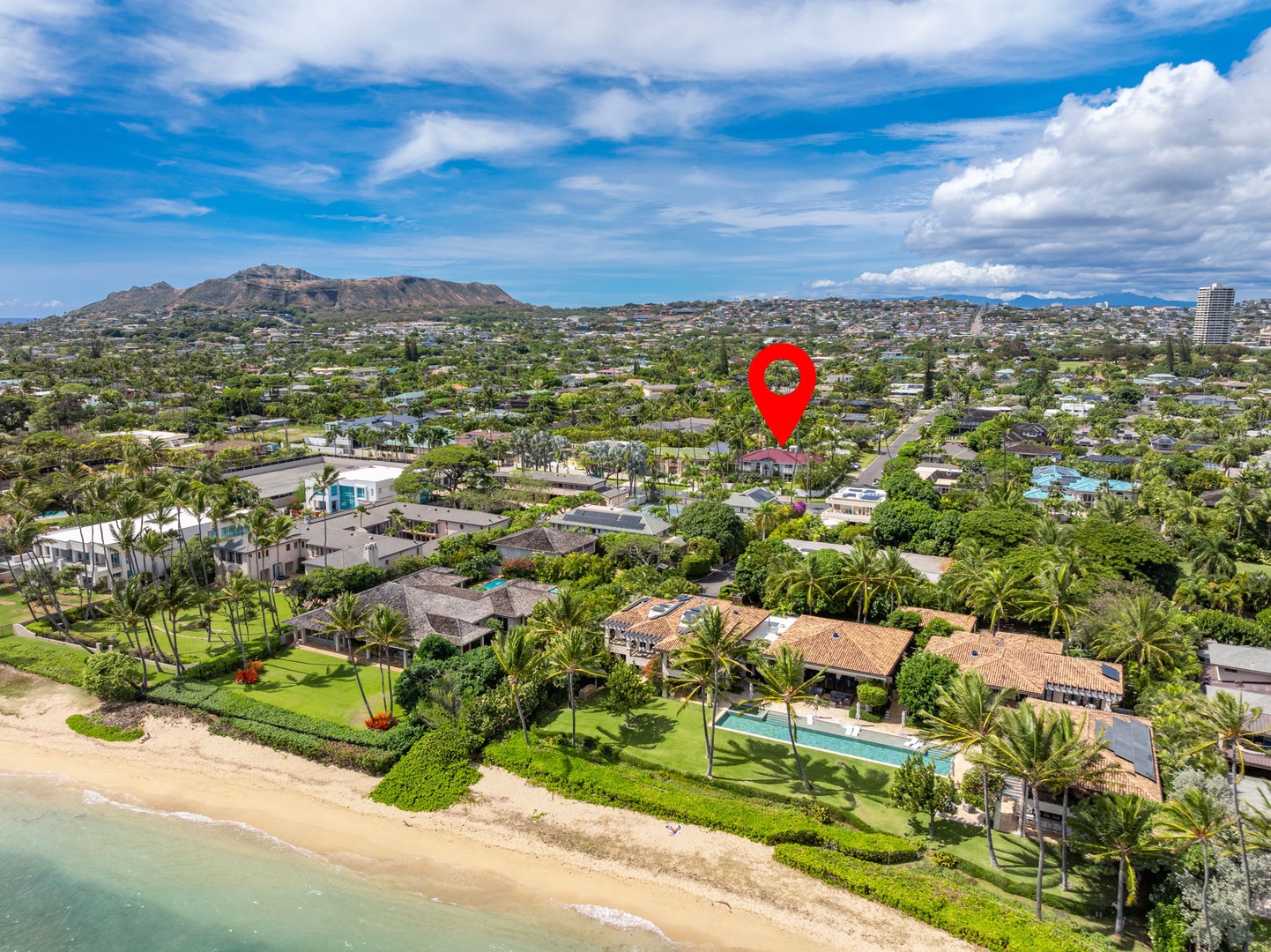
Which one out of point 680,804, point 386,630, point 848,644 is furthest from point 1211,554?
point 386,630

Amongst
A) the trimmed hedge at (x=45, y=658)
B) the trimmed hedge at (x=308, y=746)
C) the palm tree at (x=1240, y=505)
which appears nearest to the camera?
the trimmed hedge at (x=308, y=746)

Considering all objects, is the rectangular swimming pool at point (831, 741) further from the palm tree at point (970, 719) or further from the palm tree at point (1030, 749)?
the palm tree at point (1030, 749)

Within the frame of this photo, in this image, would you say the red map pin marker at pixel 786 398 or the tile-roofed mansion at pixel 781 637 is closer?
the tile-roofed mansion at pixel 781 637

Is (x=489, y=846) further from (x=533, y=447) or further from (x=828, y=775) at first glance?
(x=533, y=447)

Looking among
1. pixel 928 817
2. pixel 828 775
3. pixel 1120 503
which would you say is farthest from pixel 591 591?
pixel 1120 503

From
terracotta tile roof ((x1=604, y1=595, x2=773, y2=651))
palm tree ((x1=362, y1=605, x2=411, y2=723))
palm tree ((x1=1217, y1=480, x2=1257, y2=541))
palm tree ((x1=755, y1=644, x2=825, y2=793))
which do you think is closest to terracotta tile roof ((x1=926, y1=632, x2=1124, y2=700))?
terracotta tile roof ((x1=604, y1=595, x2=773, y2=651))

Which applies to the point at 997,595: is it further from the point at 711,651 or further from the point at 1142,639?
the point at 711,651

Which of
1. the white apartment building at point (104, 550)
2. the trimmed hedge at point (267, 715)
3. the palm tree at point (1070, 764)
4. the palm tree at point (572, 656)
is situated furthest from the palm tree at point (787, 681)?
the white apartment building at point (104, 550)
